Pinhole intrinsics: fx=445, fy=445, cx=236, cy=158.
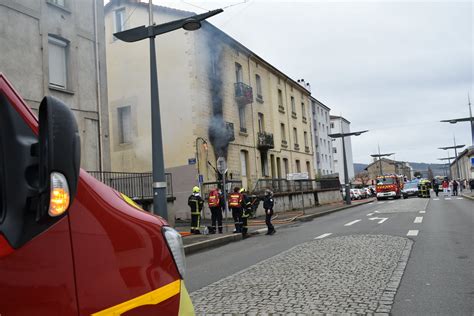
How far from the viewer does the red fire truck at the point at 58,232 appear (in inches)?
52.8

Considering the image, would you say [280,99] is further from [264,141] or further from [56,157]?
[56,157]

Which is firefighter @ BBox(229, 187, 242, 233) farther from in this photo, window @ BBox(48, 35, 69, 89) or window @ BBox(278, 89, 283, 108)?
window @ BBox(278, 89, 283, 108)

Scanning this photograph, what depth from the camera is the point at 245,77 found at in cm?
2722

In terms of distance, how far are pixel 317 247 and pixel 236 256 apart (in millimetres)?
1712

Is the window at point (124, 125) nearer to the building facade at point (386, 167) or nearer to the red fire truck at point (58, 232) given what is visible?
the red fire truck at point (58, 232)

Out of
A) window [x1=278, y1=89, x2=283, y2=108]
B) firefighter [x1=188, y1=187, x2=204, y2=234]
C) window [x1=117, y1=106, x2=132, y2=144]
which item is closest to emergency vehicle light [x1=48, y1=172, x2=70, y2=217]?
firefighter [x1=188, y1=187, x2=204, y2=234]

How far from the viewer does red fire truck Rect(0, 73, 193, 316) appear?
1.34 metres

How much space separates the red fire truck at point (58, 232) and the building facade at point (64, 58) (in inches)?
417

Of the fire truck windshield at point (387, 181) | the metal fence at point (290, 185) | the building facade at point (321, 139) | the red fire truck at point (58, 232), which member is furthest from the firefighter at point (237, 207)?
the building facade at point (321, 139)

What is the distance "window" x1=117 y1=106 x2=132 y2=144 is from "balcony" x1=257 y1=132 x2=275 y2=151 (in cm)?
915

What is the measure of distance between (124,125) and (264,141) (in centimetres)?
974

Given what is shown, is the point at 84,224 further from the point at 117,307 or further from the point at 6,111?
the point at 6,111

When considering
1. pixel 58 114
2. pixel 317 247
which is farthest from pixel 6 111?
pixel 317 247

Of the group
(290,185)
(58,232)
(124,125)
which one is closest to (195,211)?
(124,125)
